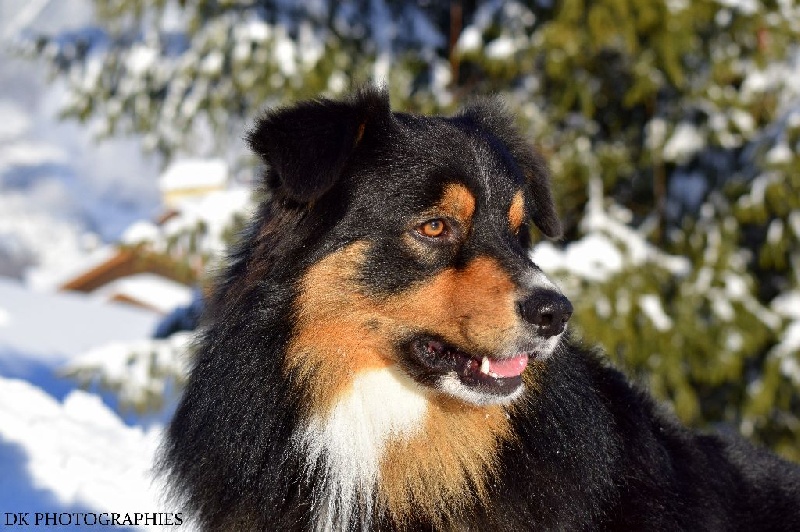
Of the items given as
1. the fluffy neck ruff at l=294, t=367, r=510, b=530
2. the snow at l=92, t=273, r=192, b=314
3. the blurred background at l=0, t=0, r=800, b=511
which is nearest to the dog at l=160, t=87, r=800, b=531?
the fluffy neck ruff at l=294, t=367, r=510, b=530

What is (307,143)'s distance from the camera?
283 cm

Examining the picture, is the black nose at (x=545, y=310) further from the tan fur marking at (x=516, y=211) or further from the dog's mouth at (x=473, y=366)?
the tan fur marking at (x=516, y=211)

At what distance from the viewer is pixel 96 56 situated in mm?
8938

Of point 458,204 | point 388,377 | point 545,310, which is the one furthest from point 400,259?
point 545,310

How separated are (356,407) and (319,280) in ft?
1.55

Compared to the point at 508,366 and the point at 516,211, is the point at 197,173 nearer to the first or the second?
the point at 516,211

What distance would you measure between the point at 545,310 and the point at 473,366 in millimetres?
339

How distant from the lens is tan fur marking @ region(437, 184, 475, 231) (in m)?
2.91

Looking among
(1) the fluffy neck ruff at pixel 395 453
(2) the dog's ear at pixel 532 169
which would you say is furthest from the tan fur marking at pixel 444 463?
(2) the dog's ear at pixel 532 169

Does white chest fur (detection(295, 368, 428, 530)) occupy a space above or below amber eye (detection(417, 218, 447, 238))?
below

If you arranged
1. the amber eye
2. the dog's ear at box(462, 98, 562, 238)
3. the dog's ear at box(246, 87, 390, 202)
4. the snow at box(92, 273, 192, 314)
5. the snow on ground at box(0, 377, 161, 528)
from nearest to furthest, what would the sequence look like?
the dog's ear at box(246, 87, 390, 202), the amber eye, the dog's ear at box(462, 98, 562, 238), the snow on ground at box(0, 377, 161, 528), the snow at box(92, 273, 192, 314)

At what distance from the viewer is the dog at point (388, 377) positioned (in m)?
2.82

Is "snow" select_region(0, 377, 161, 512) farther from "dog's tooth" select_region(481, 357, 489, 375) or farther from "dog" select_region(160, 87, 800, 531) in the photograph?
"dog's tooth" select_region(481, 357, 489, 375)

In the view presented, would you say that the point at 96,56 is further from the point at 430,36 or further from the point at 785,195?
the point at 785,195
